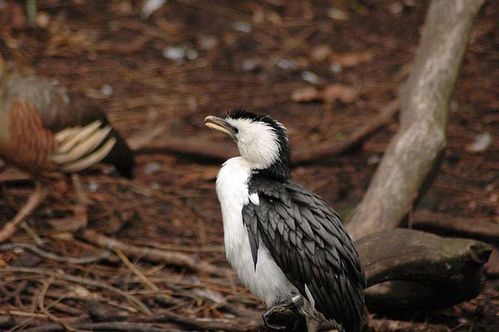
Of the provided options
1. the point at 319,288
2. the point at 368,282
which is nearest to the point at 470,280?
the point at 368,282

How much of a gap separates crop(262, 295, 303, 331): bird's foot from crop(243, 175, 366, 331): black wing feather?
0.08 m

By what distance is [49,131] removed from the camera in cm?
597

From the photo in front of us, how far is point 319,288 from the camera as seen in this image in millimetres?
4031

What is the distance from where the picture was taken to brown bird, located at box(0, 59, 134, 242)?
5867 millimetres

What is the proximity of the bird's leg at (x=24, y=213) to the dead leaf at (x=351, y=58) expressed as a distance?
3654 mm

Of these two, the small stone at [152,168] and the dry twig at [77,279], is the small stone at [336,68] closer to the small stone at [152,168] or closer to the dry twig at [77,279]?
the small stone at [152,168]

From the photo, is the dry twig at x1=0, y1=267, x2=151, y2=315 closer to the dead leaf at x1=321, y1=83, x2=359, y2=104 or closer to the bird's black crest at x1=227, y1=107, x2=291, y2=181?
the bird's black crest at x1=227, y1=107, x2=291, y2=181

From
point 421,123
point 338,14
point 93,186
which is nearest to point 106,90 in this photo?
point 93,186

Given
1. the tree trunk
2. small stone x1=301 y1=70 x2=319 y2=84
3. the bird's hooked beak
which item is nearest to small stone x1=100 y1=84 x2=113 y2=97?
small stone x1=301 y1=70 x2=319 y2=84

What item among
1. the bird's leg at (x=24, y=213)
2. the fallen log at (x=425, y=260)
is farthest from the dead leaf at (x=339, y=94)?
the fallen log at (x=425, y=260)

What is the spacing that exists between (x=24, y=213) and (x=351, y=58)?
402cm

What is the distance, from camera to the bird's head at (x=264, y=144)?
13.9 feet

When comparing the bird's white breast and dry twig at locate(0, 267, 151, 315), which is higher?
the bird's white breast

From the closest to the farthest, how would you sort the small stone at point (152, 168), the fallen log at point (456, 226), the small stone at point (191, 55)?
the fallen log at point (456, 226) < the small stone at point (152, 168) < the small stone at point (191, 55)
